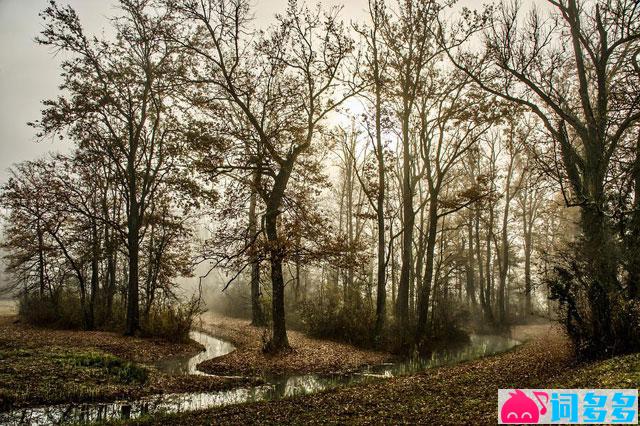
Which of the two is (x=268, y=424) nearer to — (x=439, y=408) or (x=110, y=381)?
(x=439, y=408)

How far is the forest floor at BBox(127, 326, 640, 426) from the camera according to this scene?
584 centimetres

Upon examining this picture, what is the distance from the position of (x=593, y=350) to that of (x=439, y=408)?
4.78 meters

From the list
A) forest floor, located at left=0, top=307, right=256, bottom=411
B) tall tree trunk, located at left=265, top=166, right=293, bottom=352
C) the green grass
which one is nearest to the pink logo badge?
forest floor, located at left=0, top=307, right=256, bottom=411

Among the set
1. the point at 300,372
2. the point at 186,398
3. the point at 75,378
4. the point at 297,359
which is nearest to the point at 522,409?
the point at 186,398

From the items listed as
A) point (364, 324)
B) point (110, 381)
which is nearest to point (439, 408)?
point (110, 381)

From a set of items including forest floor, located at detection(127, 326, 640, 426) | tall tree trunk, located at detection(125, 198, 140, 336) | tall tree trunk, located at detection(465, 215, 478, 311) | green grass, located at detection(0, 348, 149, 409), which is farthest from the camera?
tall tree trunk, located at detection(465, 215, 478, 311)

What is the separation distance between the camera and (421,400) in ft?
21.9

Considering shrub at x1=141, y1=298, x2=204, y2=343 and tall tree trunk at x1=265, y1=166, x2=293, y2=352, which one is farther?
shrub at x1=141, y1=298, x2=204, y2=343

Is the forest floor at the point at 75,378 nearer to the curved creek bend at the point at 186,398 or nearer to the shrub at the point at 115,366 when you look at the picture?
the shrub at the point at 115,366

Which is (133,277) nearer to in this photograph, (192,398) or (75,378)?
(75,378)

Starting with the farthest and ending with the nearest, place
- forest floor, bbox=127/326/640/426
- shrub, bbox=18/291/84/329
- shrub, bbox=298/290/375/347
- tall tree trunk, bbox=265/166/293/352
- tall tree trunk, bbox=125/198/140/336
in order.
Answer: shrub, bbox=18/291/84/329, tall tree trunk, bbox=125/198/140/336, shrub, bbox=298/290/375/347, tall tree trunk, bbox=265/166/293/352, forest floor, bbox=127/326/640/426

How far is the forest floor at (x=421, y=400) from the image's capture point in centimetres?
584

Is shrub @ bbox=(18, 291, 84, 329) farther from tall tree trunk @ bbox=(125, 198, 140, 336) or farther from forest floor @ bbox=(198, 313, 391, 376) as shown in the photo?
forest floor @ bbox=(198, 313, 391, 376)

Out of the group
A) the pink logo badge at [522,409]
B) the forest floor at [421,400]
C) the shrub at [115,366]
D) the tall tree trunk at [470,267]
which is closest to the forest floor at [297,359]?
the shrub at [115,366]
